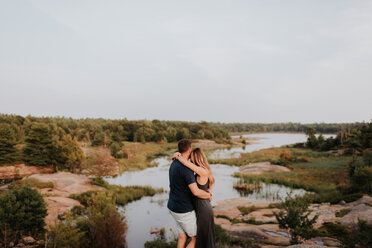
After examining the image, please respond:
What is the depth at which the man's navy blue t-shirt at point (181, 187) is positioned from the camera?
3611mm

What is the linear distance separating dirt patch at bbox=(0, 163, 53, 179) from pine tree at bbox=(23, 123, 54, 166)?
0.56 metres

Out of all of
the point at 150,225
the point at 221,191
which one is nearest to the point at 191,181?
the point at 150,225

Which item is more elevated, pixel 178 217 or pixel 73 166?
pixel 178 217

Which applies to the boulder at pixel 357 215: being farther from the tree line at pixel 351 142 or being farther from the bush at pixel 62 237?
the tree line at pixel 351 142

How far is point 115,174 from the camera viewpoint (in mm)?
27141

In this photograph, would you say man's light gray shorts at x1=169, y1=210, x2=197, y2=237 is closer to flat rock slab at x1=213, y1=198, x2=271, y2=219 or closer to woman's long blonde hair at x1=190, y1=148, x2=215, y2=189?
woman's long blonde hair at x1=190, y1=148, x2=215, y2=189

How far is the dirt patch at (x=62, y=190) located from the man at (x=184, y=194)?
11.4 m

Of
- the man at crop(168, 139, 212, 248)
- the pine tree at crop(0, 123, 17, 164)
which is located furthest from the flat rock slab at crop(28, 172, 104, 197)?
the man at crop(168, 139, 212, 248)

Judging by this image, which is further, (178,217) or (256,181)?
(256,181)

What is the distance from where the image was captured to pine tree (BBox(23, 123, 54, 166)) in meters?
25.0

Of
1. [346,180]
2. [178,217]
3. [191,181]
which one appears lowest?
[346,180]

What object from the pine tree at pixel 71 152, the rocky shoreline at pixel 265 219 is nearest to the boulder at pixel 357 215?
the rocky shoreline at pixel 265 219

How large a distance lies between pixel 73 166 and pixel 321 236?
2429cm

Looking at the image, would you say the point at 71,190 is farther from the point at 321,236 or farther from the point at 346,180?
the point at 346,180
